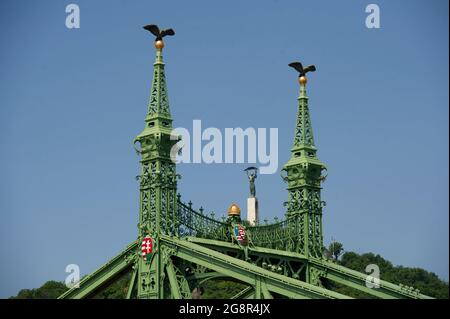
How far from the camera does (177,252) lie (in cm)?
6750

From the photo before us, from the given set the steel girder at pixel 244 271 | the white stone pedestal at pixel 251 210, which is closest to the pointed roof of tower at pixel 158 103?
the steel girder at pixel 244 271

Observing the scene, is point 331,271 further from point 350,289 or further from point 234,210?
point 350,289

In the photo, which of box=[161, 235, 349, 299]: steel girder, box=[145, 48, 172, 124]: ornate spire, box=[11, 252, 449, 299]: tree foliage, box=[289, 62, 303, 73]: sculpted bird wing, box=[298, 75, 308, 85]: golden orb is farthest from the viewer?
box=[11, 252, 449, 299]: tree foliage

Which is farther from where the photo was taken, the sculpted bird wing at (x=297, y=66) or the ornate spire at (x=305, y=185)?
the sculpted bird wing at (x=297, y=66)

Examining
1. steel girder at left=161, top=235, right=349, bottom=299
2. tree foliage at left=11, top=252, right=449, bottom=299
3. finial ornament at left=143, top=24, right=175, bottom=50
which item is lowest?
steel girder at left=161, top=235, right=349, bottom=299

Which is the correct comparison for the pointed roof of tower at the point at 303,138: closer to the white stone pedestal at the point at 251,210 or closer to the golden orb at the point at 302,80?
the golden orb at the point at 302,80

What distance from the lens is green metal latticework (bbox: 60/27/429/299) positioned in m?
66.2

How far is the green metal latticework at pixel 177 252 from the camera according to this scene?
66188mm

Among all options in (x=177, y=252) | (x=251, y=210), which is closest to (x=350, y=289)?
(x=251, y=210)

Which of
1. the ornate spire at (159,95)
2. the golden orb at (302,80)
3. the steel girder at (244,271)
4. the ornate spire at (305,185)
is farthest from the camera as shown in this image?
the golden orb at (302,80)

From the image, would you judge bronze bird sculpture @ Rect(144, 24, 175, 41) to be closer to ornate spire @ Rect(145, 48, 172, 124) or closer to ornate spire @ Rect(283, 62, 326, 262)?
ornate spire @ Rect(145, 48, 172, 124)

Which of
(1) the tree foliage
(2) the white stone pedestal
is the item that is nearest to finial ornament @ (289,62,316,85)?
(2) the white stone pedestal

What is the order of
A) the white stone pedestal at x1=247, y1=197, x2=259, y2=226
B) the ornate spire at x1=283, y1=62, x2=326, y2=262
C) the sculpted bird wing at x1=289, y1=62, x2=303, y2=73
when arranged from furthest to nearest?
1. the white stone pedestal at x1=247, y1=197, x2=259, y2=226
2. the sculpted bird wing at x1=289, y1=62, x2=303, y2=73
3. the ornate spire at x1=283, y1=62, x2=326, y2=262
